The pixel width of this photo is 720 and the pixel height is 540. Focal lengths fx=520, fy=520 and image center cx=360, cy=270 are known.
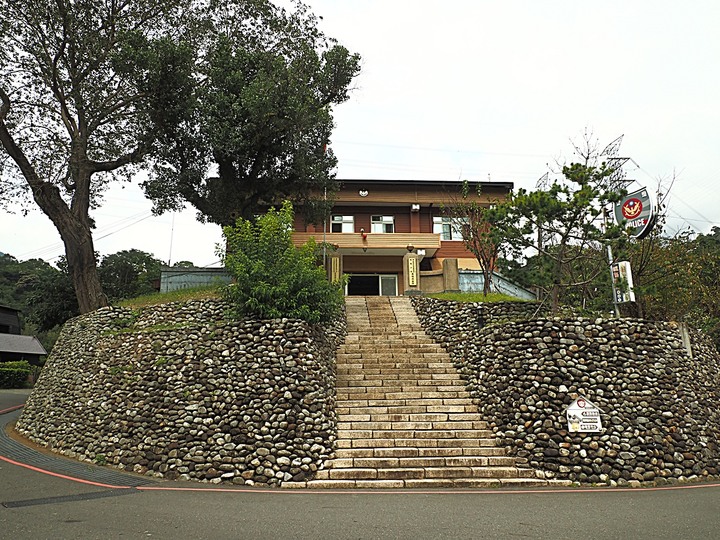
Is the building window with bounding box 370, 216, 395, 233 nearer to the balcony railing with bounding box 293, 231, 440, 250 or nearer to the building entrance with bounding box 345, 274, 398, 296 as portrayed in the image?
the building entrance with bounding box 345, 274, 398, 296

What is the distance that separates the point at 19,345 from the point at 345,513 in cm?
3549

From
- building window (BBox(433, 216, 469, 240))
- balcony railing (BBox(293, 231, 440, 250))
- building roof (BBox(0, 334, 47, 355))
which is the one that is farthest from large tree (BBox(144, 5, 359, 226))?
building roof (BBox(0, 334, 47, 355))

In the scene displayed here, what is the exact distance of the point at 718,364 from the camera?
1333 cm

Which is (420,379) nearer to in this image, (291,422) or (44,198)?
(291,422)

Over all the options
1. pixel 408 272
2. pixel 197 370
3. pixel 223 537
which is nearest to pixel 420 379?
pixel 197 370

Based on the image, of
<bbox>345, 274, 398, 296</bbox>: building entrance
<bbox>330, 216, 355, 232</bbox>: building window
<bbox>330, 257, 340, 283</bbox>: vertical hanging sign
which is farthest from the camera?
<bbox>330, 216, 355, 232</bbox>: building window

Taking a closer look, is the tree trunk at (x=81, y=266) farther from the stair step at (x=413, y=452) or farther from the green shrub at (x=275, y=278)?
the stair step at (x=413, y=452)

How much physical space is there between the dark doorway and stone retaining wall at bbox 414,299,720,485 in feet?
45.9

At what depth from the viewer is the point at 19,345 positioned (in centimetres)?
3469

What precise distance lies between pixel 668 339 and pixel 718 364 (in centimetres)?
302

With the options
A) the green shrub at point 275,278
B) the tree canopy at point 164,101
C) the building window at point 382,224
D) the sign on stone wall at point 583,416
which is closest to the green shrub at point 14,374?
the tree canopy at point 164,101

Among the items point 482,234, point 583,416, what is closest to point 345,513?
point 583,416

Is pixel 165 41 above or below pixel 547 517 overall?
above

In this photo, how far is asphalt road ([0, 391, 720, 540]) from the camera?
6352mm
